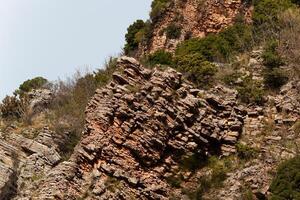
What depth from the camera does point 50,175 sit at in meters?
31.3

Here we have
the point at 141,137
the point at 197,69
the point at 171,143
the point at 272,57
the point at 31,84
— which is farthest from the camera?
the point at 31,84

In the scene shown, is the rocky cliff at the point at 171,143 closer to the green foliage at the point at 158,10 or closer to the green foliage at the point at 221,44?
the green foliage at the point at 221,44

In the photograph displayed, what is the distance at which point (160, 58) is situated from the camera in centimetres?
4397

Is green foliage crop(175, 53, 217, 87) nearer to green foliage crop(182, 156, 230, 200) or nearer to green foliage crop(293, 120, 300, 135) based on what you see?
green foliage crop(293, 120, 300, 135)

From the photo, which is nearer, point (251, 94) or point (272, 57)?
point (251, 94)

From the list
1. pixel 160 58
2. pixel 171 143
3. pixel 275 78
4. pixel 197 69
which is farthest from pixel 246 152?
pixel 160 58

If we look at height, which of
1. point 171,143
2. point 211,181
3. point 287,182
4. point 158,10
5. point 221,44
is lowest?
point 287,182

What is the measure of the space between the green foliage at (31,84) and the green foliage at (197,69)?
65.3 feet

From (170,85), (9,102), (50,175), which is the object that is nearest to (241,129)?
(170,85)

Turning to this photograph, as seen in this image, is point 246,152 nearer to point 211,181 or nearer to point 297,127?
point 211,181

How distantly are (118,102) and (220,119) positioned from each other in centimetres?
525

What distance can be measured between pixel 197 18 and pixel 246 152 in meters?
17.1

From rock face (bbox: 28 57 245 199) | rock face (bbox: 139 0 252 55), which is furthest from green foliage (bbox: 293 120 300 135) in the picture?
rock face (bbox: 139 0 252 55)

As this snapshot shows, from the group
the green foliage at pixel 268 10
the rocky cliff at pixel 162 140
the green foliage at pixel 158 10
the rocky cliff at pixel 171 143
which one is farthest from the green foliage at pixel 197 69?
the green foliage at pixel 158 10
